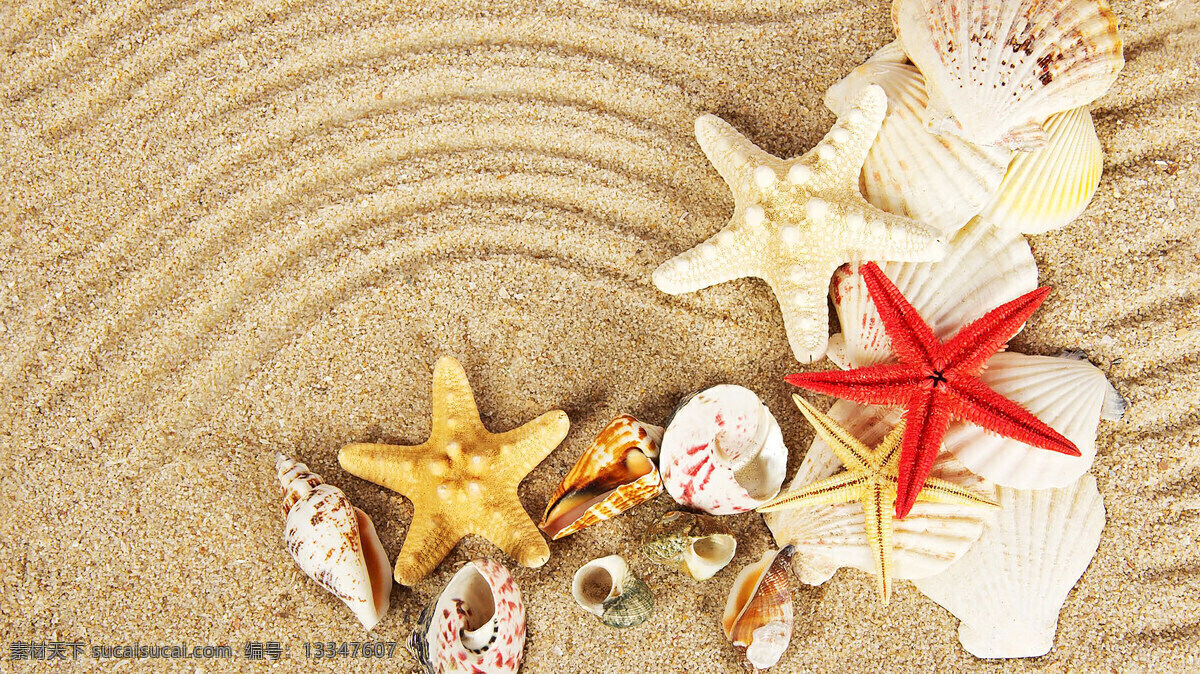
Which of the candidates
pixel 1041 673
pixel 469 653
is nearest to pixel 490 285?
pixel 469 653

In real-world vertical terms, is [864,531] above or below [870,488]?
below

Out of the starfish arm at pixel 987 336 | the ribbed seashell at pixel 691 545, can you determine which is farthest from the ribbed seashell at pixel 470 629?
the starfish arm at pixel 987 336

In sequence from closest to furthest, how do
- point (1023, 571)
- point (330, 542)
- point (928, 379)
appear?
point (928, 379)
point (330, 542)
point (1023, 571)

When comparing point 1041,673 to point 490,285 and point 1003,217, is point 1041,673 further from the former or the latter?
point 490,285

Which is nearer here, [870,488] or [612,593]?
[870,488]

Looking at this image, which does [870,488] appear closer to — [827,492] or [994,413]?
[827,492]

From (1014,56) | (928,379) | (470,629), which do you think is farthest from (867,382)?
(470,629)

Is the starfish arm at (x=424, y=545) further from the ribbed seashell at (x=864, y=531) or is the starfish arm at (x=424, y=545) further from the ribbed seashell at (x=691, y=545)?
the ribbed seashell at (x=864, y=531)
